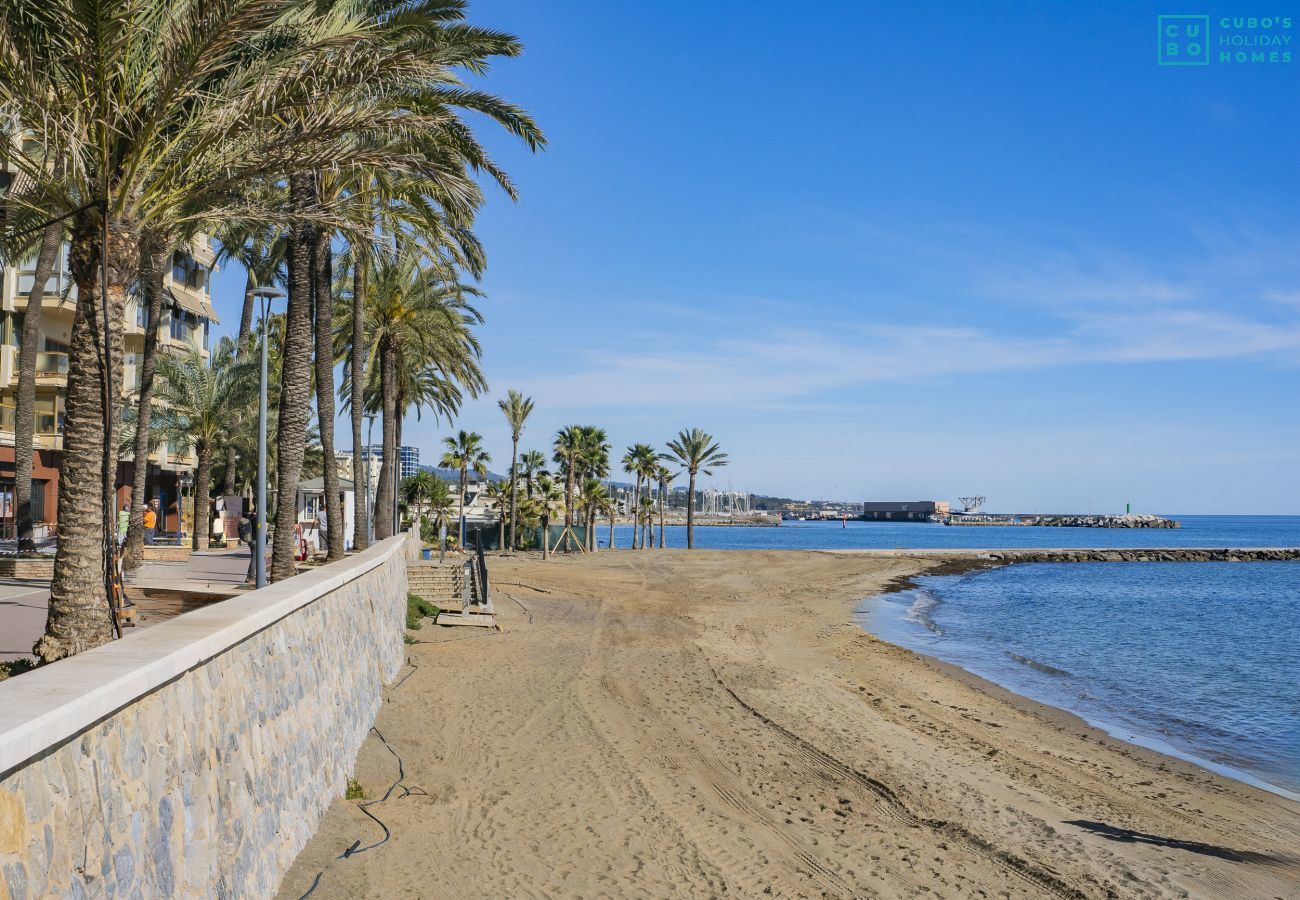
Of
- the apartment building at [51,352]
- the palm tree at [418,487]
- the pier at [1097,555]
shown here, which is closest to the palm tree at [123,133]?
the apartment building at [51,352]

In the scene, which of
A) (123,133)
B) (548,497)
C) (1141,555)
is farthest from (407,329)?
(1141,555)

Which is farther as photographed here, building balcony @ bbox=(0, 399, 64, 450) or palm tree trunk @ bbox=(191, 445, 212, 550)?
palm tree trunk @ bbox=(191, 445, 212, 550)

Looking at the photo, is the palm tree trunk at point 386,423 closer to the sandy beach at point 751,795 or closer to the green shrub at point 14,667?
the sandy beach at point 751,795

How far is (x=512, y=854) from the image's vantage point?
321 inches

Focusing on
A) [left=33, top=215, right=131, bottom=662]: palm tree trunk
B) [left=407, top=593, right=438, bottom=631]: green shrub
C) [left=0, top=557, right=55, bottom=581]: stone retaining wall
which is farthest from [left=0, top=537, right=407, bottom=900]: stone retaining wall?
[left=0, top=557, right=55, bottom=581]: stone retaining wall

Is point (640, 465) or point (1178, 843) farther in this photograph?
point (640, 465)

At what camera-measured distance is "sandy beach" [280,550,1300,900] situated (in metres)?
8.02

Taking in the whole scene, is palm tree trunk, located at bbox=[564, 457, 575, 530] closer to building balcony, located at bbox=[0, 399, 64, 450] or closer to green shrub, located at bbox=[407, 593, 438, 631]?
building balcony, located at bbox=[0, 399, 64, 450]

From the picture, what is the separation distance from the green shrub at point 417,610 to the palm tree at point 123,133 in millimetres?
11599

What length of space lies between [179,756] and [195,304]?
41.3 metres

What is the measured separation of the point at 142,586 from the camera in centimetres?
1467

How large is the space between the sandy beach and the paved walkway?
400 centimetres

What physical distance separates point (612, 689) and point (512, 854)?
776 cm

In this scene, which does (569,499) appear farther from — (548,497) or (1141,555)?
(1141,555)
